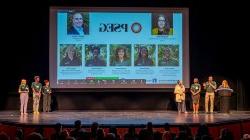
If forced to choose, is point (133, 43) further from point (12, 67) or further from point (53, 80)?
point (12, 67)

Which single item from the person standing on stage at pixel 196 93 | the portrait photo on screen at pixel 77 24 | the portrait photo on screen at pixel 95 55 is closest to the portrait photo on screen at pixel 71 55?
the portrait photo on screen at pixel 95 55

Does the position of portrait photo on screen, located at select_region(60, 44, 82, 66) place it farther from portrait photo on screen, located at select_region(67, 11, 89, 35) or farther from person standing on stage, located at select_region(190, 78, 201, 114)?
person standing on stage, located at select_region(190, 78, 201, 114)

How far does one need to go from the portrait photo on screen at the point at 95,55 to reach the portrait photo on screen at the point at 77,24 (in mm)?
600

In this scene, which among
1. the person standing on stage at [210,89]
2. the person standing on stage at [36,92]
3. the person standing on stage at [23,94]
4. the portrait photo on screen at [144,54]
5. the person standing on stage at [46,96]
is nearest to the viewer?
the person standing on stage at [23,94]

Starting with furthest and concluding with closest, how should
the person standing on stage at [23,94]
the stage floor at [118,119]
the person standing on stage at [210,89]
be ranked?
the person standing on stage at [210,89] → the person standing on stage at [23,94] → the stage floor at [118,119]

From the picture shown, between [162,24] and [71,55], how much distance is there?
3.60 metres

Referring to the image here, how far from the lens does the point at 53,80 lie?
18.5 meters

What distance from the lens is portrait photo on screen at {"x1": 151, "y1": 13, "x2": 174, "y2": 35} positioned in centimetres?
1859

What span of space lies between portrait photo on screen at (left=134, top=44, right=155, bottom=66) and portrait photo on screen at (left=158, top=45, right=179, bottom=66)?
0.27 metres

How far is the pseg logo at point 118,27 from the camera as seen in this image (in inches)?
730

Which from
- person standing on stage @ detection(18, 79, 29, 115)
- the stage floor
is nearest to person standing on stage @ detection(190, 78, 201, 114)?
the stage floor

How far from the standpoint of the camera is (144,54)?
18.6 m

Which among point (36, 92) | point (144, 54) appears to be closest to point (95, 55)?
point (144, 54)

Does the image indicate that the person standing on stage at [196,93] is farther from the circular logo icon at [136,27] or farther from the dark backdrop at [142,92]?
the circular logo icon at [136,27]
